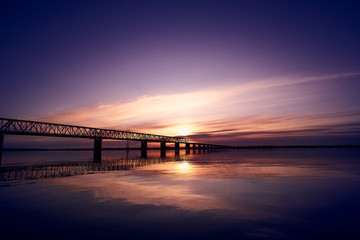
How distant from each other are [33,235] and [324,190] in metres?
16.5

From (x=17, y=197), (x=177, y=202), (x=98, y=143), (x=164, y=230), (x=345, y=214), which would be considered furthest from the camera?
(x=98, y=143)

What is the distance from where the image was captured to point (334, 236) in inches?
276

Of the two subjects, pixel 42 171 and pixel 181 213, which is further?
pixel 42 171

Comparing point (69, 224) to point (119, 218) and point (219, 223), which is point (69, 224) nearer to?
point (119, 218)

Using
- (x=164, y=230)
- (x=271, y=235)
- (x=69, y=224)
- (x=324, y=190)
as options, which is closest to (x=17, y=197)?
(x=69, y=224)

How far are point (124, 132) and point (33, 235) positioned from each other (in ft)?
378

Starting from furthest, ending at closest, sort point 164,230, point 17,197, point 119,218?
point 17,197 < point 119,218 < point 164,230

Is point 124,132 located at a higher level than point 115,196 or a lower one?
higher

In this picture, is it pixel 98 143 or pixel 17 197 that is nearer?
pixel 17 197

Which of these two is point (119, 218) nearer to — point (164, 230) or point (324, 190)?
point (164, 230)

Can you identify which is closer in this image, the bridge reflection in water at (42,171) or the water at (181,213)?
the water at (181,213)

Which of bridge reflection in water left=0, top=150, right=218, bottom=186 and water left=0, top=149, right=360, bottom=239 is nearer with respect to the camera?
water left=0, top=149, right=360, bottom=239

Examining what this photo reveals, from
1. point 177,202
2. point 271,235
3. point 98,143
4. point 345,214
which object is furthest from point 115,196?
point 98,143

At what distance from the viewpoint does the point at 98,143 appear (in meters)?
79.3
